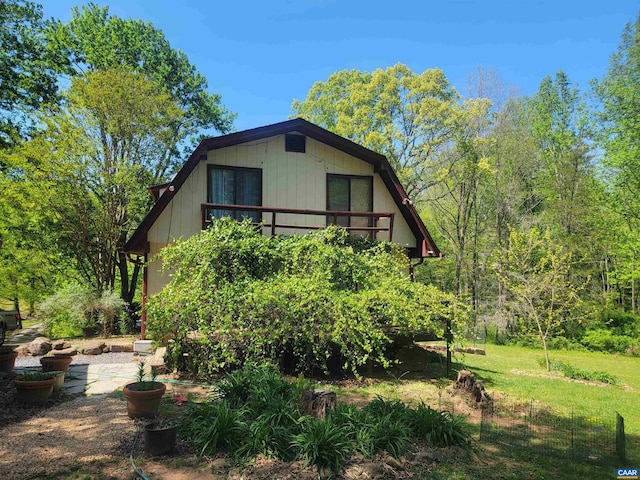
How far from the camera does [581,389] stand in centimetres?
962

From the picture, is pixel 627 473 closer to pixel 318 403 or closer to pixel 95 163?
pixel 318 403

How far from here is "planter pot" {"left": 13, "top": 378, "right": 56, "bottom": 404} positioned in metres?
6.14

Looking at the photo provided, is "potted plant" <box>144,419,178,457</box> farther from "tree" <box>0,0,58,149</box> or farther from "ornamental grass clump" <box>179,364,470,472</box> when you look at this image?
"tree" <box>0,0,58,149</box>

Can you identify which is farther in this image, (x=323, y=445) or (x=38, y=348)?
(x=38, y=348)

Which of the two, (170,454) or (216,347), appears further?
(216,347)

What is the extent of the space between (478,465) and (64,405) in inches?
240

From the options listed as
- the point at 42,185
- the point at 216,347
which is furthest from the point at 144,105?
the point at 216,347

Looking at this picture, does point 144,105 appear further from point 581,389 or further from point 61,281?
point 581,389

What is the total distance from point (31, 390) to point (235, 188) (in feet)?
23.2

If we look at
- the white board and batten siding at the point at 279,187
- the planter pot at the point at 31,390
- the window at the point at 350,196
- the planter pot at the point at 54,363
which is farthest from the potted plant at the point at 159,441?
the window at the point at 350,196

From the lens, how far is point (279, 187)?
39.4 feet

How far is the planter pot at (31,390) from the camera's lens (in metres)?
6.14

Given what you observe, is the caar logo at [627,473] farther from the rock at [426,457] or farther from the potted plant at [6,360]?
the potted plant at [6,360]

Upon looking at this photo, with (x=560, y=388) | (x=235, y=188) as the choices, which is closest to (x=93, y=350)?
(x=235, y=188)
